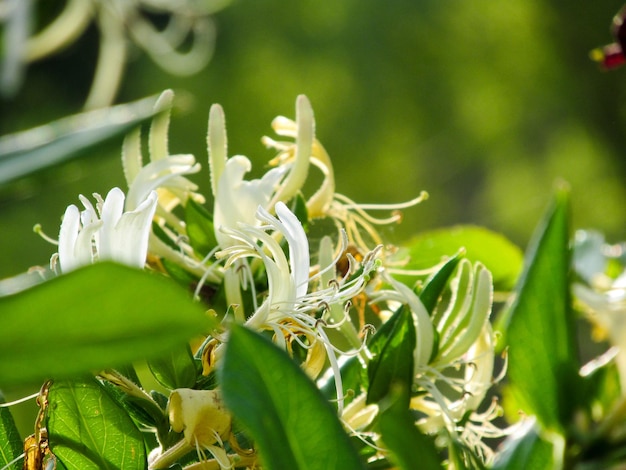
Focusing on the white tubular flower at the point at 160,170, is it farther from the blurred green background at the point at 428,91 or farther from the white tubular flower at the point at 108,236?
the blurred green background at the point at 428,91

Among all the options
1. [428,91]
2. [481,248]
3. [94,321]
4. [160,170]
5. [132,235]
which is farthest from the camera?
[428,91]

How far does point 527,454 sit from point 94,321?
25 cm

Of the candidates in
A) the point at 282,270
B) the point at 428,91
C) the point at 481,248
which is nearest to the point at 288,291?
the point at 282,270

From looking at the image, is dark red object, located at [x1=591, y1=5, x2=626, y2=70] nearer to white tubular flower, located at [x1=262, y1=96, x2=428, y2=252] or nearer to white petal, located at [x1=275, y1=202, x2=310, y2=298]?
white tubular flower, located at [x1=262, y1=96, x2=428, y2=252]

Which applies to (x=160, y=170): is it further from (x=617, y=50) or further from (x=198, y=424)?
(x=617, y=50)

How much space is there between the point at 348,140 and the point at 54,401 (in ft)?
11.3

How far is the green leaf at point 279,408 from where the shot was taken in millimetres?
228

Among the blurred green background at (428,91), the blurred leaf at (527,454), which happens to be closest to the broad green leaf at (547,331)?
the blurred leaf at (527,454)

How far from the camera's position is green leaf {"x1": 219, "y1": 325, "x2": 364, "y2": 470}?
0.75 feet

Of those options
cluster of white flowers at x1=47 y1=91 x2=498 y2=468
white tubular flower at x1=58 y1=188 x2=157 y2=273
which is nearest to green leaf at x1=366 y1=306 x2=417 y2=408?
cluster of white flowers at x1=47 y1=91 x2=498 y2=468

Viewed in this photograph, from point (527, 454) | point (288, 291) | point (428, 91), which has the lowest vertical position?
point (527, 454)

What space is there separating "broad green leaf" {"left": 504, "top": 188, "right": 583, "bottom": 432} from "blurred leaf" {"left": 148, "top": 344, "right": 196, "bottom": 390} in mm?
133

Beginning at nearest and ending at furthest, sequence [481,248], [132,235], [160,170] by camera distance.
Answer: [132,235] < [160,170] < [481,248]

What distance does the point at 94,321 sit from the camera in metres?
0.17
